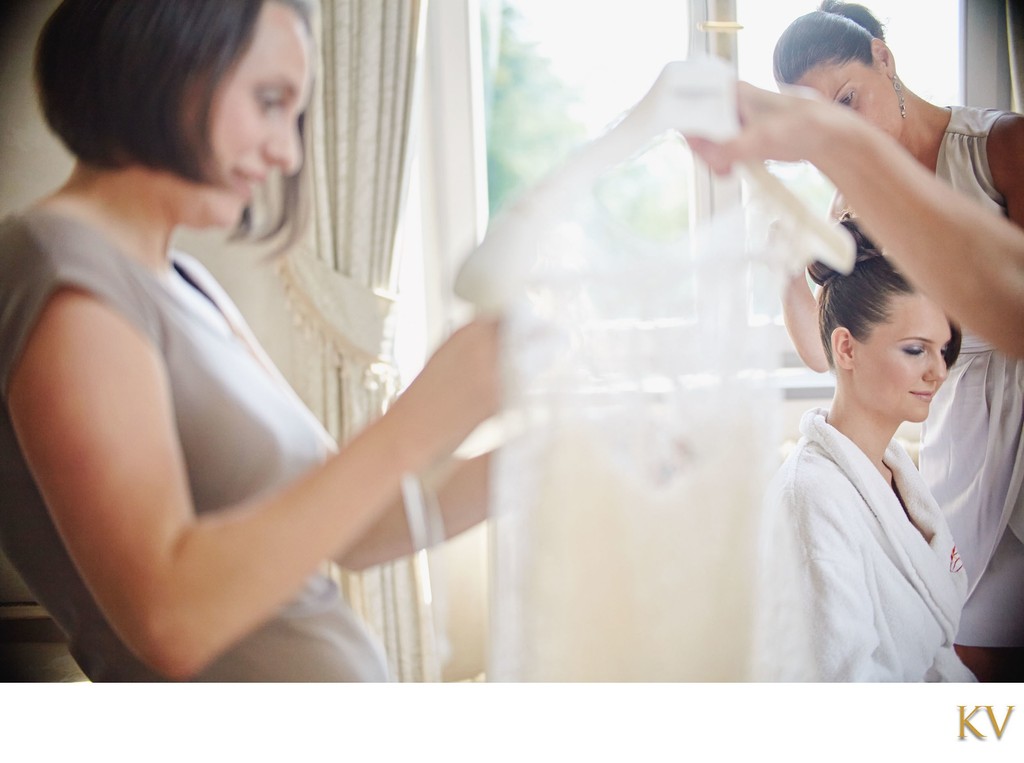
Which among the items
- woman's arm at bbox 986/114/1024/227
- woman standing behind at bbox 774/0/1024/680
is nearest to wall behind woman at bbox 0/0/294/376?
woman standing behind at bbox 774/0/1024/680

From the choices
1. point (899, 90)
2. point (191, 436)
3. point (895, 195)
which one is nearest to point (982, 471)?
point (895, 195)

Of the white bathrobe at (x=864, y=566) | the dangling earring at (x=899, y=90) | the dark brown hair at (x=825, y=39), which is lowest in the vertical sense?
the white bathrobe at (x=864, y=566)

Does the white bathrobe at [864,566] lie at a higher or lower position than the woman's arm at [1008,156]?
lower

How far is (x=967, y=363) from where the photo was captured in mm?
1221

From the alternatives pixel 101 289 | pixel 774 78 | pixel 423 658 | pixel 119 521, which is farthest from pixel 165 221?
pixel 774 78

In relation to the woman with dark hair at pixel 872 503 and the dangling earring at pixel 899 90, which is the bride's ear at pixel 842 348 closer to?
the woman with dark hair at pixel 872 503

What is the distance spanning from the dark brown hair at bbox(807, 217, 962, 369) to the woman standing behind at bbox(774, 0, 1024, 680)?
0.06ft

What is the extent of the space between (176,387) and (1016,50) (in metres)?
1.16

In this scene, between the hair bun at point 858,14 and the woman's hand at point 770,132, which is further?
the hair bun at point 858,14

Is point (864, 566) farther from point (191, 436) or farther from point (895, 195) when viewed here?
point (191, 436)

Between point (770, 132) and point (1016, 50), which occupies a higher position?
point (1016, 50)

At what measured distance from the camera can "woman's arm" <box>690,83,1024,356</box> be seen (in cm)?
110

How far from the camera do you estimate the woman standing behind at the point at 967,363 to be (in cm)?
119

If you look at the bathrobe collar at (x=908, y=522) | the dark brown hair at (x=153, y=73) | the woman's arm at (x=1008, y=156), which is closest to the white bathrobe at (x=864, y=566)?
the bathrobe collar at (x=908, y=522)
